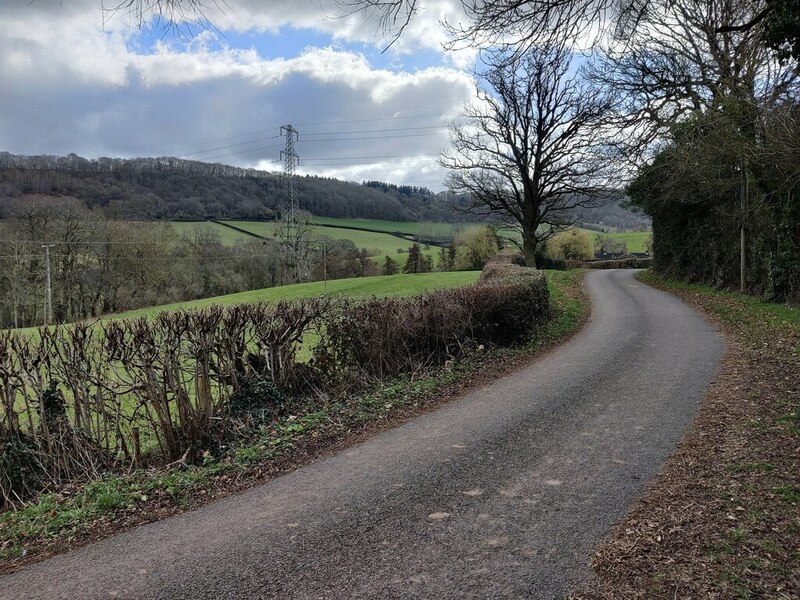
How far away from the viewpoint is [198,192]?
69812 mm

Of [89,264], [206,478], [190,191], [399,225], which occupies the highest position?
[190,191]

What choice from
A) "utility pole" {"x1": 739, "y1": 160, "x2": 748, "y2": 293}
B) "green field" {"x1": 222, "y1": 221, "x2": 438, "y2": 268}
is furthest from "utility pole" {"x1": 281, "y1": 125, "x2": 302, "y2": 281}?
"utility pole" {"x1": 739, "y1": 160, "x2": 748, "y2": 293}

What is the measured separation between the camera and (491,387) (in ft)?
28.2

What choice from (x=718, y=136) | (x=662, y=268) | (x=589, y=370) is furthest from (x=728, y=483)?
(x=662, y=268)

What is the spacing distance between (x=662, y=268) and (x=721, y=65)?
64.2ft

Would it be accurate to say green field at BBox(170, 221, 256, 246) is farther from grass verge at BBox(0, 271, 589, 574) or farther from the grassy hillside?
grass verge at BBox(0, 271, 589, 574)

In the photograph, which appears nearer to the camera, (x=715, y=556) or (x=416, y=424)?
(x=715, y=556)

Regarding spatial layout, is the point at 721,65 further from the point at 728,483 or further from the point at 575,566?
the point at 575,566

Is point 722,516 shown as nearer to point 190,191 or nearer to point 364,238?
point 190,191

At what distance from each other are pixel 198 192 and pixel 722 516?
7490 centimetres

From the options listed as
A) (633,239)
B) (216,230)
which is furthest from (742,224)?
(633,239)

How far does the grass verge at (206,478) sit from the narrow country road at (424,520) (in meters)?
0.29

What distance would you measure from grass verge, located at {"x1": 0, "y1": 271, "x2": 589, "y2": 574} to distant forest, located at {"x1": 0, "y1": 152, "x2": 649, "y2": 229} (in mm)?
23797

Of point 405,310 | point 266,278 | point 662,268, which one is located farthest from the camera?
point 266,278
